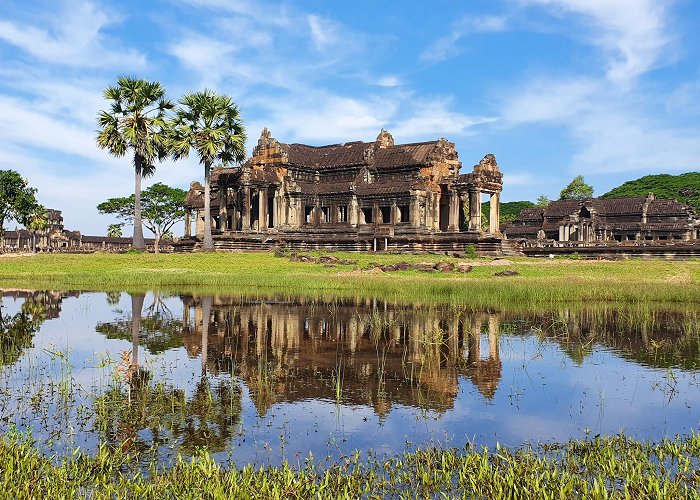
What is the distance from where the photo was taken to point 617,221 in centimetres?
8644

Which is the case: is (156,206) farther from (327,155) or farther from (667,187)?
(667,187)

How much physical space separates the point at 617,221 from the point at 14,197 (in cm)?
6909

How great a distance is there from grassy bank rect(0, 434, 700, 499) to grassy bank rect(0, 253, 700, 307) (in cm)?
1751

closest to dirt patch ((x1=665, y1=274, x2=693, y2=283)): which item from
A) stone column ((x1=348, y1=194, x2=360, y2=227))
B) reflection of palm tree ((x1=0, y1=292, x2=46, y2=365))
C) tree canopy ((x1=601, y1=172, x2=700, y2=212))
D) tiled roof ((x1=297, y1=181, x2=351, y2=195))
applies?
stone column ((x1=348, y1=194, x2=360, y2=227))

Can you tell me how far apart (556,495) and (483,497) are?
0.72 m

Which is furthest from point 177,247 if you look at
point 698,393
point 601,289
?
point 698,393

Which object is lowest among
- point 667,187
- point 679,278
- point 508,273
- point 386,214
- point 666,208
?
point 679,278

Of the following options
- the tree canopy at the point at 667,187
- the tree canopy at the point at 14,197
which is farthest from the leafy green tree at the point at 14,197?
the tree canopy at the point at 667,187

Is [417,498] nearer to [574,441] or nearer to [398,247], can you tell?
[574,441]

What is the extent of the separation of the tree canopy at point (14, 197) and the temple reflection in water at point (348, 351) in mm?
53037

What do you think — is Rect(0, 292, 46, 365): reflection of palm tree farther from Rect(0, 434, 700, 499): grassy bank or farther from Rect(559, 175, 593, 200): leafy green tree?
Rect(559, 175, 593, 200): leafy green tree

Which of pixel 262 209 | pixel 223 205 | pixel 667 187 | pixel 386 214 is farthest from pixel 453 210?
pixel 667 187

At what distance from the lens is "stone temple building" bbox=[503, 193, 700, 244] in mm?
81938

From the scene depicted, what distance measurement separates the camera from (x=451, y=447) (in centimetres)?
863
